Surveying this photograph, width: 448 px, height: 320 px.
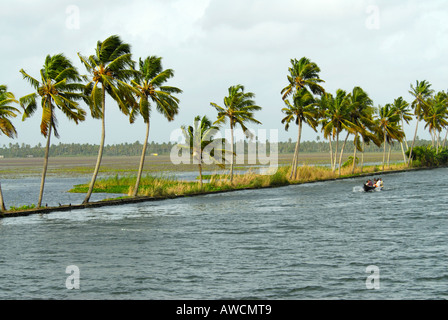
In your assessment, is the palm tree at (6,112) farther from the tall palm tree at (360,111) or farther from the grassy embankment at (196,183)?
the tall palm tree at (360,111)

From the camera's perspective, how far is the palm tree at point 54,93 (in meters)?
40.4

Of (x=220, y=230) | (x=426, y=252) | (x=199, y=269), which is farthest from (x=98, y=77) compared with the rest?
(x=426, y=252)

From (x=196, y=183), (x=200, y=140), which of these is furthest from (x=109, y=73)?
(x=196, y=183)

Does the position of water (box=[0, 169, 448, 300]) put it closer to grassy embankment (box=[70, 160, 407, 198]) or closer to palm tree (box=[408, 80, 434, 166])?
grassy embankment (box=[70, 160, 407, 198])

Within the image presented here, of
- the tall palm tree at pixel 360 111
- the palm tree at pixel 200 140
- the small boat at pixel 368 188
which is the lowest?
the small boat at pixel 368 188

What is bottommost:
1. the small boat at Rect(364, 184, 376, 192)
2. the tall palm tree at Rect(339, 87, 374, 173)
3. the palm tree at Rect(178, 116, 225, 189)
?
the small boat at Rect(364, 184, 376, 192)

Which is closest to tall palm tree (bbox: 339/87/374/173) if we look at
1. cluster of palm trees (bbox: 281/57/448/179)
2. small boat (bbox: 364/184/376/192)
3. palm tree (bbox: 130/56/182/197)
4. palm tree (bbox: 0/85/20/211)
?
cluster of palm trees (bbox: 281/57/448/179)

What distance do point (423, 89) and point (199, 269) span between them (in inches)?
3934

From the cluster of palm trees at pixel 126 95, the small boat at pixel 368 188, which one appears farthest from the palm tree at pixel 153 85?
the small boat at pixel 368 188

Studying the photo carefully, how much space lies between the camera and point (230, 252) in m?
24.9

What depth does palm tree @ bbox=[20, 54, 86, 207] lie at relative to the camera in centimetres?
4038

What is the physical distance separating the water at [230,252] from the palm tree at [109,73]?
8.64 m

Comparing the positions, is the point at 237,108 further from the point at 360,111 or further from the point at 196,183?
the point at 360,111

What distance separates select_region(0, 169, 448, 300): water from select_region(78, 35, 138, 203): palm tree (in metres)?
8.64
